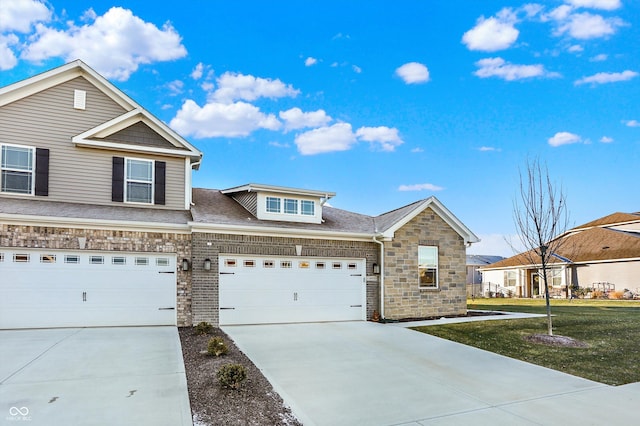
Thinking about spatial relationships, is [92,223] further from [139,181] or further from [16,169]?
[16,169]

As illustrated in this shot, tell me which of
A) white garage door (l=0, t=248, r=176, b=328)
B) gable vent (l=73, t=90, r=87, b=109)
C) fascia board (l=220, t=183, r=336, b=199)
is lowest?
white garage door (l=0, t=248, r=176, b=328)

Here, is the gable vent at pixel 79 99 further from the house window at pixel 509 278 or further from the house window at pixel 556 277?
the house window at pixel 509 278

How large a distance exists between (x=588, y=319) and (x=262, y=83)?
16700mm

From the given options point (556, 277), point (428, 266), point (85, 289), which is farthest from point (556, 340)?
point (556, 277)

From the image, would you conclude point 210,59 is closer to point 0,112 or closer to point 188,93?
point 188,93

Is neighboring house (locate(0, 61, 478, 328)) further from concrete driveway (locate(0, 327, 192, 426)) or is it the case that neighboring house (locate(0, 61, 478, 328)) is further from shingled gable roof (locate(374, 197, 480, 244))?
concrete driveway (locate(0, 327, 192, 426))

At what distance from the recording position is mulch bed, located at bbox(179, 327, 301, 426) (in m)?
4.97

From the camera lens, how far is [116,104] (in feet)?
44.8

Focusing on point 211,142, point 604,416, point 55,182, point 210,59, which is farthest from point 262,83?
point 604,416

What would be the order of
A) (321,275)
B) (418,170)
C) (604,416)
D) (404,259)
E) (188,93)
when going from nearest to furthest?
(604,416)
(321,275)
(404,259)
(188,93)
(418,170)

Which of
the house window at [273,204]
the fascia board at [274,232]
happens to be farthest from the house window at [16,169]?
the house window at [273,204]

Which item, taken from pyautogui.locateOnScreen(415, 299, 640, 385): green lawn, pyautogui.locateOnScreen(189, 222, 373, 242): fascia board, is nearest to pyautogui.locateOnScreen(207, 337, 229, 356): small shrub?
pyautogui.locateOnScreen(189, 222, 373, 242): fascia board

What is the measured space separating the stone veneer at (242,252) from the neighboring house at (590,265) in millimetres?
14538

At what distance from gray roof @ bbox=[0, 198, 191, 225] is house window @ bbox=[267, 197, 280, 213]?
8.51 ft
